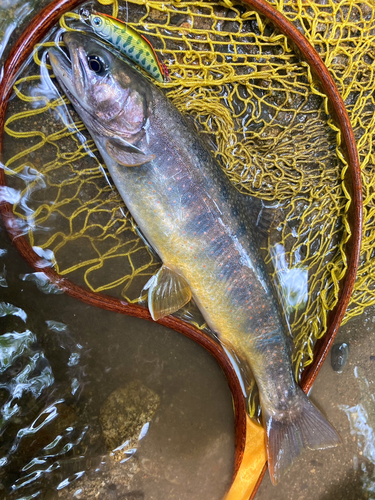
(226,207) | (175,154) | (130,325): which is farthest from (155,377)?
(175,154)

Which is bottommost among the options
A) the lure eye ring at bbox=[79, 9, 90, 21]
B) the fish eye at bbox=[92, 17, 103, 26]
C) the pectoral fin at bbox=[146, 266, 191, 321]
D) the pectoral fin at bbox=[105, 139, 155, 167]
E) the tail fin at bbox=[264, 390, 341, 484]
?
the tail fin at bbox=[264, 390, 341, 484]

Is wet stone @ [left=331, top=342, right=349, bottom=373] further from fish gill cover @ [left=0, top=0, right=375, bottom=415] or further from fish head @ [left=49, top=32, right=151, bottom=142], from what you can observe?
fish head @ [left=49, top=32, right=151, bottom=142]

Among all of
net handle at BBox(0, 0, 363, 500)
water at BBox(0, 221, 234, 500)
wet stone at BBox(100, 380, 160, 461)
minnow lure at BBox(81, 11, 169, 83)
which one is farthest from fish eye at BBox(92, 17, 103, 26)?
wet stone at BBox(100, 380, 160, 461)

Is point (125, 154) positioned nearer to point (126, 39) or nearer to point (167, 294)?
point (126, 39)

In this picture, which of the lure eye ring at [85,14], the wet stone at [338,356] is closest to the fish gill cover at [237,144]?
the lure eye ring at [85,14]

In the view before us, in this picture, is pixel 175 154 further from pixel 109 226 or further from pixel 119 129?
pixel 109 226

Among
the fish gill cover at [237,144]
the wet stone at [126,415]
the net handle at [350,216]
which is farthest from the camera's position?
the wet stone at [126,415]

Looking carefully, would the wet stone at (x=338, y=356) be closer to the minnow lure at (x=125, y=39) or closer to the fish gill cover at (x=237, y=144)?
the fish gill cover at (x=237, y=144)
